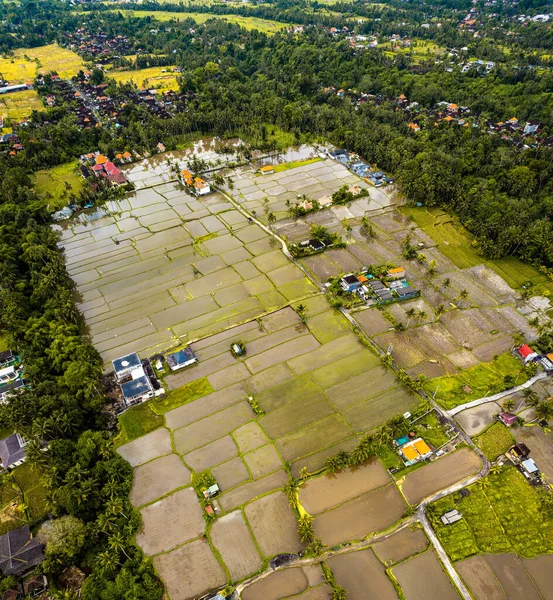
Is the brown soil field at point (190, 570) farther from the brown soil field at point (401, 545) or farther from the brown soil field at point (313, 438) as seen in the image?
the brown soil field at point (401, 545)

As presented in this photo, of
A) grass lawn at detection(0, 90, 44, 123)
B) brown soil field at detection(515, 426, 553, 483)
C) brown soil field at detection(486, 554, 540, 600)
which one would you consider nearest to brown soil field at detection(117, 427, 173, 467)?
brown soil field at detection(486, 554, 540, 600)

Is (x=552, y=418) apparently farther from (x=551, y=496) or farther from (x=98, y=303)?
(x=98, y=303)

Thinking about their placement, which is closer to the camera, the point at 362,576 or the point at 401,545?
the point at 362,576

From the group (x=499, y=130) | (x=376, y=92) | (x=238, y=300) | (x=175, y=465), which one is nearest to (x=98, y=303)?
(x=238, y=300)

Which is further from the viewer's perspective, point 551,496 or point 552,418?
point 552,418

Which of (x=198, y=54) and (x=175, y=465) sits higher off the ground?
(x=198, y=54)

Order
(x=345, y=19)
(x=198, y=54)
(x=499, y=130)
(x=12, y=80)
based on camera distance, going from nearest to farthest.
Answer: (x=499, y=130) < (x=12, y=80) < (x=198, y=54) < (x=345, y=19)

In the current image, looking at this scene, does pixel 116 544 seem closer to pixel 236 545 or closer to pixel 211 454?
pixel 236 545

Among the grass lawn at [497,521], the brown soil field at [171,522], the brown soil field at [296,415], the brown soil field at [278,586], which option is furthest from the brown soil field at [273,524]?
the grass lawn at [497,521]

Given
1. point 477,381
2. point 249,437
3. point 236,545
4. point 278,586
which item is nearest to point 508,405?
point 477,381
